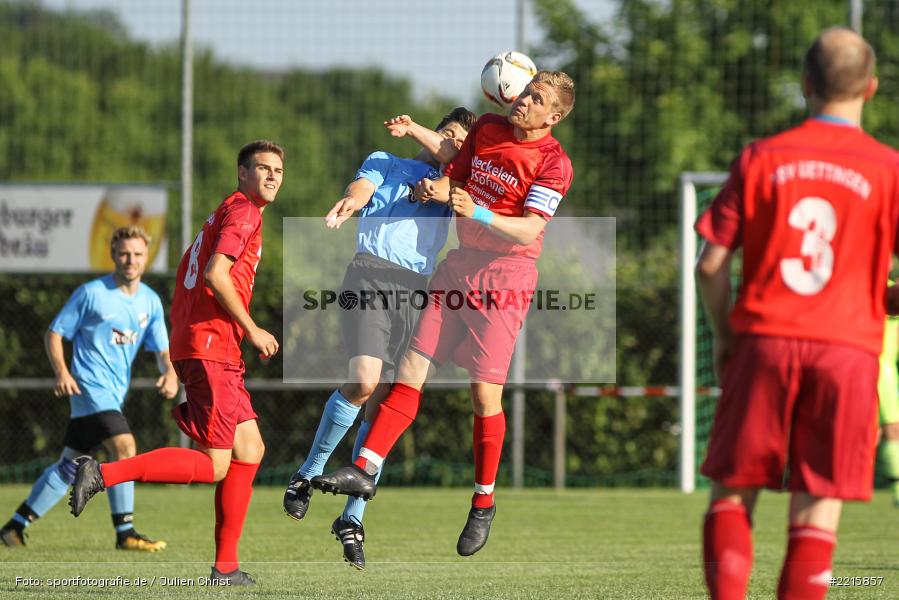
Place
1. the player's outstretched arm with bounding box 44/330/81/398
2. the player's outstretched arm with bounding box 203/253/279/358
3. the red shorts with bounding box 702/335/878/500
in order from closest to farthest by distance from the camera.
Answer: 1. the red shorts with bounding box 702/335/878/500
2. the player's outstretched arm with bounding box 203/253/279/358
3. the player's outstretched arm with bounding box 44/330/81/398

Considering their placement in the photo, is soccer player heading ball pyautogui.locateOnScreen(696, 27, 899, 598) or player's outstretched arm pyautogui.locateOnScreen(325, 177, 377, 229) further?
player's outstretched arm pyautogui.locateOnScreen(325, 177, 377, 229)

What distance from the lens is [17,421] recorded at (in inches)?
609

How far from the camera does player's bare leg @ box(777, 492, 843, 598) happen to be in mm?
4273

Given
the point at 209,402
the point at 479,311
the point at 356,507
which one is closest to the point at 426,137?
the point at 479,311

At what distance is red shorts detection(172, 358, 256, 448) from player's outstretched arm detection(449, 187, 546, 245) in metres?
1.41

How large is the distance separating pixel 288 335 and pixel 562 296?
10.7 feet

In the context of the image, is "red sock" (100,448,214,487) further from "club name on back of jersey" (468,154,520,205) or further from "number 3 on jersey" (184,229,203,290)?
"club name on back of jersey" (468,154,520,205)

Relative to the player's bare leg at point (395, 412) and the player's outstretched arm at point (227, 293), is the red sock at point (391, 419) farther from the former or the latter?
the player's outstretched arm at point (227, 293)

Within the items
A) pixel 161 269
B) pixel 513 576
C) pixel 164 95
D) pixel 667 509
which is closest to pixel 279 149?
pixel 513 576

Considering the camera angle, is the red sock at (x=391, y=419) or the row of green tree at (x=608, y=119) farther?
the row of green tree at (x=608, y=119)

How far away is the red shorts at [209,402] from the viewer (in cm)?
654

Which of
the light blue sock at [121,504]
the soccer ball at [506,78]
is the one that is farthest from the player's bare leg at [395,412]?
the light blue sock at [121,504]

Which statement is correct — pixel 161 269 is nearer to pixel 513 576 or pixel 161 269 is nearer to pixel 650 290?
pixel 650 290

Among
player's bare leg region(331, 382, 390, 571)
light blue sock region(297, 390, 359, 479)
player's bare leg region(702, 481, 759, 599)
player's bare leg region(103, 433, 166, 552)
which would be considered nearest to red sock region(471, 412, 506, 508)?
player's bare leg region(331, 382, 390, 571)
